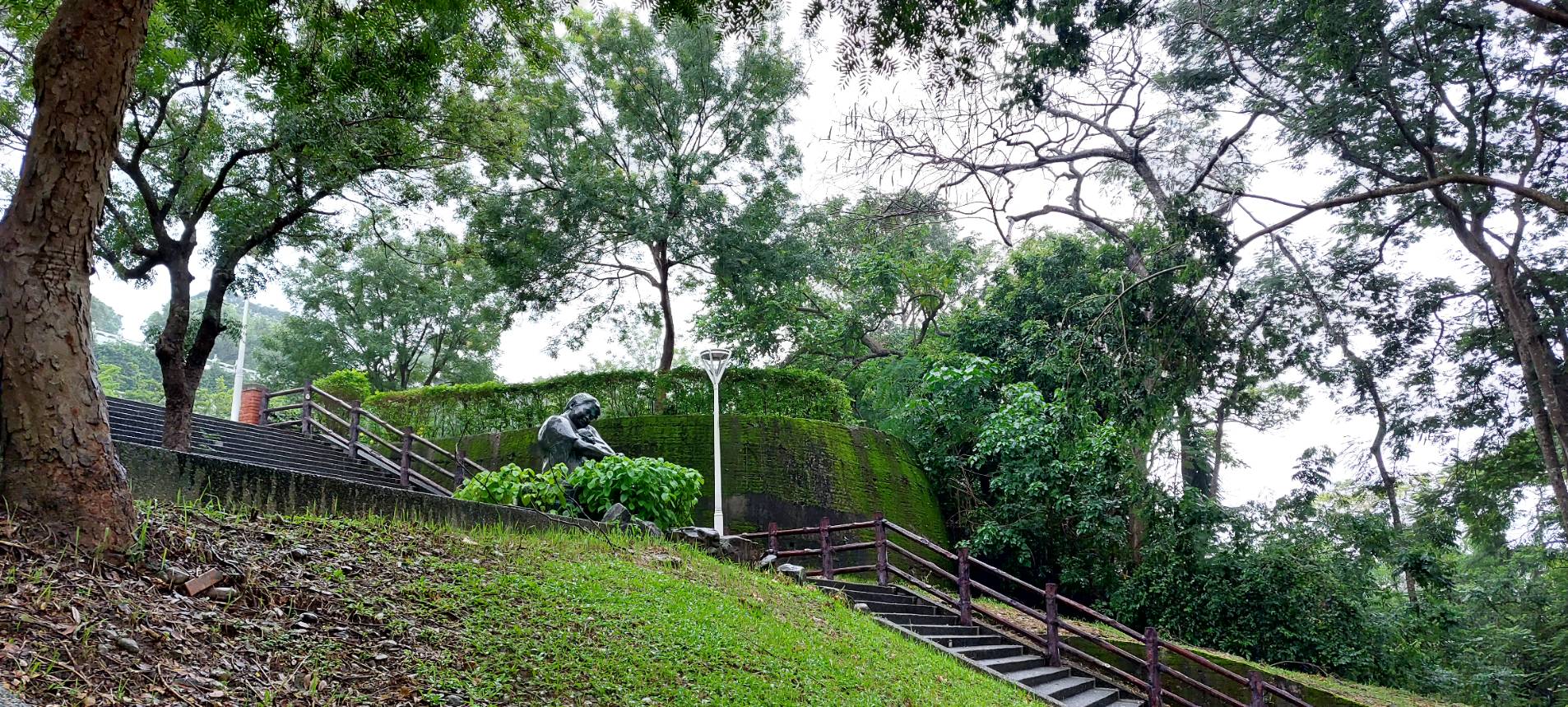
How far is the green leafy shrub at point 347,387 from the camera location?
743 inches

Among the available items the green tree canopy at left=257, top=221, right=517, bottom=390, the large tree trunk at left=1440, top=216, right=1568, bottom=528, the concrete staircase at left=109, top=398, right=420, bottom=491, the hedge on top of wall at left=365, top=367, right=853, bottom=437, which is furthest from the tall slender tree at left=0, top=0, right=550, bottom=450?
the green tree canopy at left=257, top=221, right=517, bottom=390

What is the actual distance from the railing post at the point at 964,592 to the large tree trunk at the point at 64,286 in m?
9.17

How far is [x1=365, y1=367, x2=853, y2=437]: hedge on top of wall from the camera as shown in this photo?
1642cm

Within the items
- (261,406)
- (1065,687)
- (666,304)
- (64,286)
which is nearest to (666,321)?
(666,304)

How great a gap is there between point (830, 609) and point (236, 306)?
52492 millimetres

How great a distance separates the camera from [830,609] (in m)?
9.51

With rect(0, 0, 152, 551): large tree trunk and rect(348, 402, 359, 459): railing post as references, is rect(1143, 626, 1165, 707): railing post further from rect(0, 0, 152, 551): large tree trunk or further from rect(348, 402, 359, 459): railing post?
rect(348, 402, 359, 459): railing post

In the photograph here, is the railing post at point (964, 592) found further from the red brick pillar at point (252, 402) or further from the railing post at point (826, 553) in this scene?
the red brick pillar at point (252, 402)

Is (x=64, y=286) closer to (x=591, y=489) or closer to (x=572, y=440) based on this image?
(x=591, y=489)

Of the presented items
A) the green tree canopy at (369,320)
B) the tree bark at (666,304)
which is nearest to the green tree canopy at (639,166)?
the tree bark at (666,304)

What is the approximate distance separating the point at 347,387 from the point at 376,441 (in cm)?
400

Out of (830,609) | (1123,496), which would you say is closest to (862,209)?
(1123,496)

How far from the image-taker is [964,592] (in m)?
11.4

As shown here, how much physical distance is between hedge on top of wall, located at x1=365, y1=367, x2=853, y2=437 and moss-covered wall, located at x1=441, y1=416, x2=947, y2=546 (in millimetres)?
464
